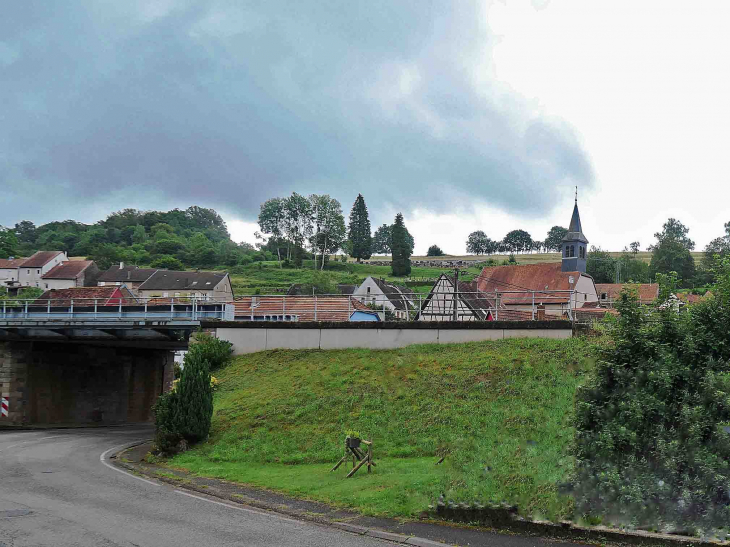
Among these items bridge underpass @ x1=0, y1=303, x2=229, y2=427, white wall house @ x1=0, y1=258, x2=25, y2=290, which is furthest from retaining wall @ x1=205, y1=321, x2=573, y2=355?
white wall house @ x1=0, y1=258, x2=25, y2=290

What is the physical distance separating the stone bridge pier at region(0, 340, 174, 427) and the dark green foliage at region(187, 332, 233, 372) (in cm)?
1840

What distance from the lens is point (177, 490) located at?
15.1 m

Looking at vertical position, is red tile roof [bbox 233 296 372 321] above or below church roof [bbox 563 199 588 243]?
below

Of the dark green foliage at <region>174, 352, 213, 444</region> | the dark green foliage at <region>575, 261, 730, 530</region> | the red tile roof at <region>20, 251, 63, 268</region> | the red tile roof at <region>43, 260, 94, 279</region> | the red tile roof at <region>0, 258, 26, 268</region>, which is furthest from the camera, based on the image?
the red tile roof at <region>0, 258, 26, 268</region>

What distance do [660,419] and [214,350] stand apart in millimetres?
20326

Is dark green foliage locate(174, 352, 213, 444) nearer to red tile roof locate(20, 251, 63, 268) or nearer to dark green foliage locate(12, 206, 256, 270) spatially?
red tile roof locate(20, 251, 63, 268)

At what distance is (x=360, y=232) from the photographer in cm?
16550

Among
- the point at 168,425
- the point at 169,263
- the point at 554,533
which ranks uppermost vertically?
the point at 169,263

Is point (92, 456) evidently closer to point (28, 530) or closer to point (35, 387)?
point (28, 530)

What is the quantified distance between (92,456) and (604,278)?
110m

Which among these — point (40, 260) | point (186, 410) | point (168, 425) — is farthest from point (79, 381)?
point (40, 260)

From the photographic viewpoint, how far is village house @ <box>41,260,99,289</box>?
12231cm

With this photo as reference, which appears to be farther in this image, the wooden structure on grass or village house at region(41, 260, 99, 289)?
village house at region(41, 260, 99, 289)

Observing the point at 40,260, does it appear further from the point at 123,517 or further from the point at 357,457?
the point at 123,517
